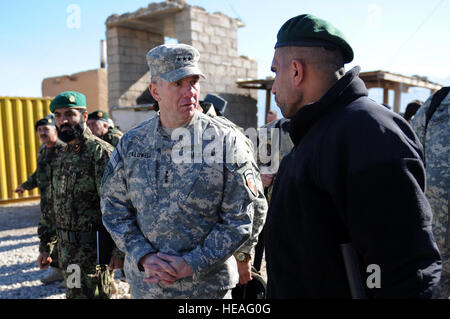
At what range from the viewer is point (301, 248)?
1.16 meters

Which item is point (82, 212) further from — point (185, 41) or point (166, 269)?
point (185, 41)

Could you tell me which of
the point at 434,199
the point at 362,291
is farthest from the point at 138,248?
the point at 434,199

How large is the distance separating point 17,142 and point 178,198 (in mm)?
9893

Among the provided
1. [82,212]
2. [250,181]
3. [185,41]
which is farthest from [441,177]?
[185,41]

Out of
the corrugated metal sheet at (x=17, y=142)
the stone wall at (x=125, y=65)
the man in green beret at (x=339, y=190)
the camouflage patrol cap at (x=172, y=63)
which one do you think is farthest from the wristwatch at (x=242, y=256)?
the stone wall at (x=125, y=65)

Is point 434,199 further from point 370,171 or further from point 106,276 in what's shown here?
point 106,276

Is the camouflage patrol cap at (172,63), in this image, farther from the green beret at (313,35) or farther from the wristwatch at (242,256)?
the wristwatch at (242,256)

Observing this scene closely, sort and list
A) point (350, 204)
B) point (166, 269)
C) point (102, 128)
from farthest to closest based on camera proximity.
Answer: point (102, 128) → point (166, 269) → point (350, 204)

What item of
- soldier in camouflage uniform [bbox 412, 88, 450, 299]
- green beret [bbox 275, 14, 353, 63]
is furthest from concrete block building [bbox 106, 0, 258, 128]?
green beret [bbox 275, 14, 353, 63]

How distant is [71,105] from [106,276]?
1.37 metres

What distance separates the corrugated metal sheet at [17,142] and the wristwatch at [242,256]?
977cm

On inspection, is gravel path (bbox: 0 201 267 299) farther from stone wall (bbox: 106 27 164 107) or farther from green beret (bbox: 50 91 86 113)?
stone wall (bbox: 106 27 164 107)

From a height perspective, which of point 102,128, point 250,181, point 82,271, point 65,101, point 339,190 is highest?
point 65,101

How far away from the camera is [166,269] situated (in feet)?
5.71
